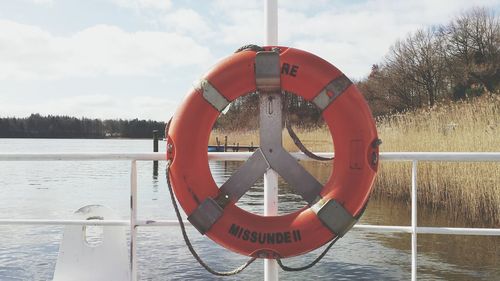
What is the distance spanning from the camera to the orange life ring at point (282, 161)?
1674 mm

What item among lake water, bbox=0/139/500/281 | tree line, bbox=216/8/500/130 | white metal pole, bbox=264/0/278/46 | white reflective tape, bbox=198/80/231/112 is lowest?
lake water, bbox=0/139/500/281

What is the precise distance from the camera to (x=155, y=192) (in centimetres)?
1030

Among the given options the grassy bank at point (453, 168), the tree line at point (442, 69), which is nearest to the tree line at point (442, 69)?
the tree line at point (442, 69)

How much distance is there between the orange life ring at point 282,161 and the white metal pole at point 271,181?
0.20ft

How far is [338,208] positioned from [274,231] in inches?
8.5

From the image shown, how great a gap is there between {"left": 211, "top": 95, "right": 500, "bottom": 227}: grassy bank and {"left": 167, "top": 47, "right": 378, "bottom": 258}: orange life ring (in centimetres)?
340

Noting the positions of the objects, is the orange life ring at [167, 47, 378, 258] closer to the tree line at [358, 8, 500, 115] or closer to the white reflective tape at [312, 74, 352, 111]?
the white reflective tape at [312, 74, 352, 111]

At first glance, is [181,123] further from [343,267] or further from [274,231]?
[343,267]

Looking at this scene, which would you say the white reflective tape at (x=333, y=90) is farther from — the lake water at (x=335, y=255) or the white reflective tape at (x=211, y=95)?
the lake water at (x=335, y=255)

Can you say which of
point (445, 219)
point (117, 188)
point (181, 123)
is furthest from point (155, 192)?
point (181, 123)

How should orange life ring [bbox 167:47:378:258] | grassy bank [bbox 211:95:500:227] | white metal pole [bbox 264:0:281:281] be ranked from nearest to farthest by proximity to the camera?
orange life ring [bbox 167:47:378:258] → white metal pole [bbox 264:0:281:281] → grassy bank [bbox 211:95:500:227]

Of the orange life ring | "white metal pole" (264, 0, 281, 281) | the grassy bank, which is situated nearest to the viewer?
the orange life ring

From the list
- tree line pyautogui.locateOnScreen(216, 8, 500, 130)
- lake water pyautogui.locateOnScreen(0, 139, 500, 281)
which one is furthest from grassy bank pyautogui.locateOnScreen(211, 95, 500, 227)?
tree line pyautogui.locateOnScreen(216, 8, 500, 130)

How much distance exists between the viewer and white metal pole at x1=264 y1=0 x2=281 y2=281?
5.88 ft
